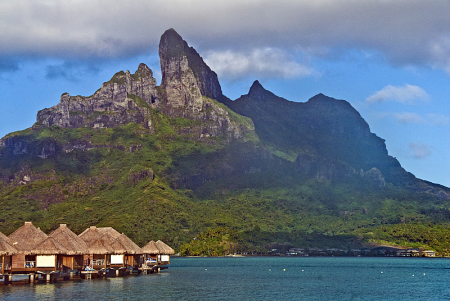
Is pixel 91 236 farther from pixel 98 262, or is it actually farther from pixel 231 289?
pixel 231 289

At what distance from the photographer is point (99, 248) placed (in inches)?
2904

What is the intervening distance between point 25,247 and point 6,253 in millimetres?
3783

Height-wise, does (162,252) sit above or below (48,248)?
below

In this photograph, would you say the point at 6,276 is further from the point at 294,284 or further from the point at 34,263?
the point at 294,284

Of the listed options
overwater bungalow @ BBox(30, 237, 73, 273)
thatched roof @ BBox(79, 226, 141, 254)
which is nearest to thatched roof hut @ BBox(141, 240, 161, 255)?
thatched roof @ BBox(79, 226, 141, 254)

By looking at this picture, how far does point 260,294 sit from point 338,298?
850 centimetres

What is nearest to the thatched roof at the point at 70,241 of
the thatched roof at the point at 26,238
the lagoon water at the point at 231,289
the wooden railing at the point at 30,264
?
the thatched roof at the point at 26,238

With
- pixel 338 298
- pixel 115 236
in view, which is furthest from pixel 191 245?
pixel 338 298

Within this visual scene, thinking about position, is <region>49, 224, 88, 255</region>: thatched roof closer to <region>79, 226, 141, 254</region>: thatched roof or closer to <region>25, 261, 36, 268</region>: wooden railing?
<region>79, 226, 141, 254</region>: thatched roof

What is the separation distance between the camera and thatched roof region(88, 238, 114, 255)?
72963 millimetres

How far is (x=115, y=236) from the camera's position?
8406 cm

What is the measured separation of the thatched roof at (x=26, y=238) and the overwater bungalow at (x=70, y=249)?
2.23 metres

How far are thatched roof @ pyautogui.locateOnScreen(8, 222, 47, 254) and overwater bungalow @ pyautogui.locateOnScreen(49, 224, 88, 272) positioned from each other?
7.31 feet

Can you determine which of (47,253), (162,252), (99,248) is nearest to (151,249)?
(162,252)
